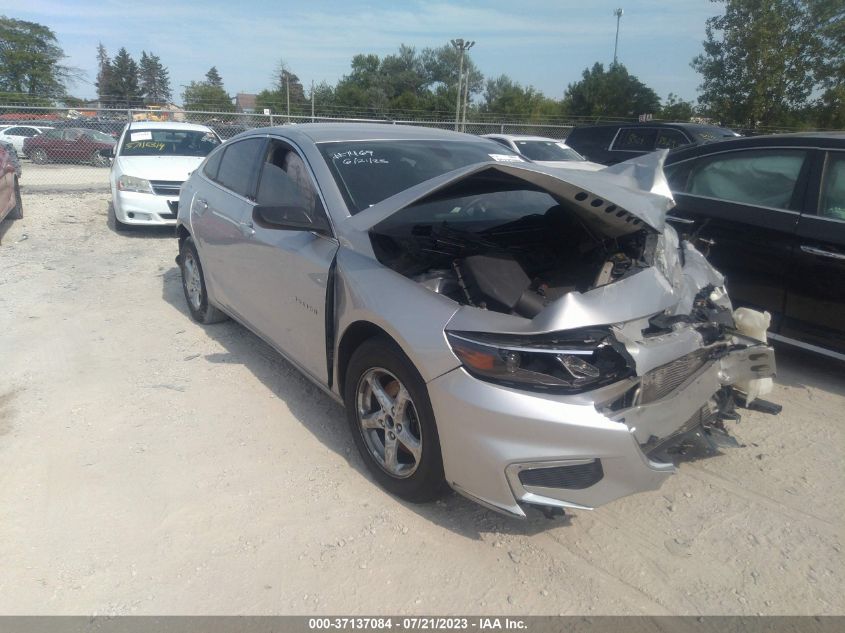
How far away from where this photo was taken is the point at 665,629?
240 cm

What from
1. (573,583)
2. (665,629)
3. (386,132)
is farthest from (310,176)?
(665,629)

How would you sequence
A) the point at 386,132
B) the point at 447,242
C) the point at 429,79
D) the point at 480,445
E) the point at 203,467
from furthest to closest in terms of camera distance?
the point at 429,79, the point at 386,132, the point at 203,467, the point at 447,242, the point at 480,445

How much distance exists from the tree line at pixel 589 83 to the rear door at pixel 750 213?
873 inches

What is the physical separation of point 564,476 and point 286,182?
2448 mm

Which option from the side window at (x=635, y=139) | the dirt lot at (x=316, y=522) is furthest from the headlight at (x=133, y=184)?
the side window at (x=635, y=139)

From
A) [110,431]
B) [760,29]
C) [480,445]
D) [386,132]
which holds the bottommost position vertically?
[110,431]

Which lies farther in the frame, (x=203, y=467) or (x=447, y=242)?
(x=203, y=467)

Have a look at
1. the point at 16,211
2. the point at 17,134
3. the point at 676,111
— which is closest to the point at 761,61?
the point at 676,111

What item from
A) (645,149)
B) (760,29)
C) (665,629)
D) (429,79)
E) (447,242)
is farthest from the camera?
(429,79)

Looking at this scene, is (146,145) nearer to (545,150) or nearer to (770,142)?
(545,150)

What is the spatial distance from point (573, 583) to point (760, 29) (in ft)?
84.8

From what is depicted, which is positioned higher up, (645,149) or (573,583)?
(645,149)

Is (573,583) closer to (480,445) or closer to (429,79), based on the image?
(480,445)

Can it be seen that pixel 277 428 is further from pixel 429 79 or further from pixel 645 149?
pixel 429 79
